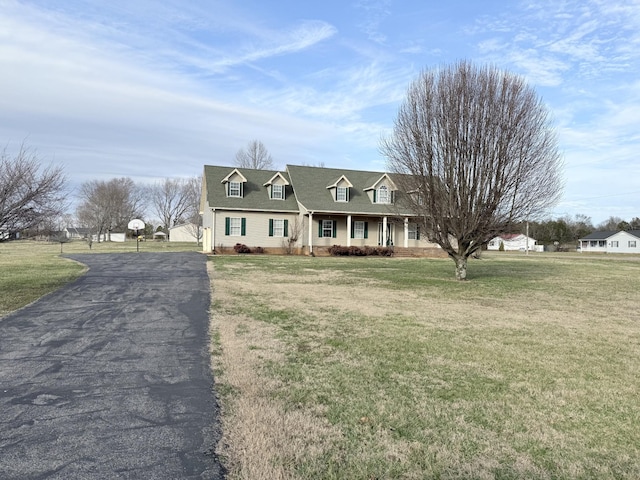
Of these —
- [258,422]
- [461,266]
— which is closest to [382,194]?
[461,266]

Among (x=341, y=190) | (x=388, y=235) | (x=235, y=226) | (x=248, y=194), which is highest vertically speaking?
(x=341, y=190)

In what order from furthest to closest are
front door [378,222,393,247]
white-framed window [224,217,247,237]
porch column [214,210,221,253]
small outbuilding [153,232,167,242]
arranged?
small outbuilding [153,232,167,242] → front door [378,222,393,247] → white-framed window [224,217,247,237] → porch column [214,210,221,253]

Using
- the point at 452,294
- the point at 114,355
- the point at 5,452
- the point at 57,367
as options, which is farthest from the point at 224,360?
the point at 452,294

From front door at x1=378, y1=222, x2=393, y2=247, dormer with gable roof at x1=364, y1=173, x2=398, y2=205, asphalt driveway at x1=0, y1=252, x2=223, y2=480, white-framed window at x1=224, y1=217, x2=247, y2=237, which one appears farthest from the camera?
front door at x1=378, y1=222, x2=393, y2=247

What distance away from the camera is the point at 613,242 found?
6906cm

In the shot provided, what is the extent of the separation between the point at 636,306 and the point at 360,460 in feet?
37.3

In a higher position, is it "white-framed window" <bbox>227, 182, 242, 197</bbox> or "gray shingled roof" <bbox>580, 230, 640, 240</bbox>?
"white-framed window" <bbox>227, 182, 242, 197</bbox>

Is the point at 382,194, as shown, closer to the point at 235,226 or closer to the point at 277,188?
the point at 277,188

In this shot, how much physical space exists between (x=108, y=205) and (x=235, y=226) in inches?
1461

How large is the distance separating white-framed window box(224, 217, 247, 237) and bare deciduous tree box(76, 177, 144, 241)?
36566 millimetres

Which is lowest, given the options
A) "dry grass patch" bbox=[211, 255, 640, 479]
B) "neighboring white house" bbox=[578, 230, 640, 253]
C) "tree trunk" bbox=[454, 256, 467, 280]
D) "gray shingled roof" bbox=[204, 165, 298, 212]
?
"dry grass patch" bbox=[211, 255, 640, 479]

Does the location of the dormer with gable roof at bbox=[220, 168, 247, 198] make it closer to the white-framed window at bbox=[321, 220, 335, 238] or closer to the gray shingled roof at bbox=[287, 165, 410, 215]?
the gray shingled roof at bbox=[287, 165, 410, 215]

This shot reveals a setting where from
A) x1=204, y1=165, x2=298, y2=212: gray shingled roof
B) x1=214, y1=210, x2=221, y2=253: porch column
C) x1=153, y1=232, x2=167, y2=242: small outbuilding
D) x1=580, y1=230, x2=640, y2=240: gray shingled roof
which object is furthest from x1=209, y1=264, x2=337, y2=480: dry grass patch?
x1=153, y1=232, x2=167, y2=242: small outbuilding

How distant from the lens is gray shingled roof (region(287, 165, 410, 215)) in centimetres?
3103
